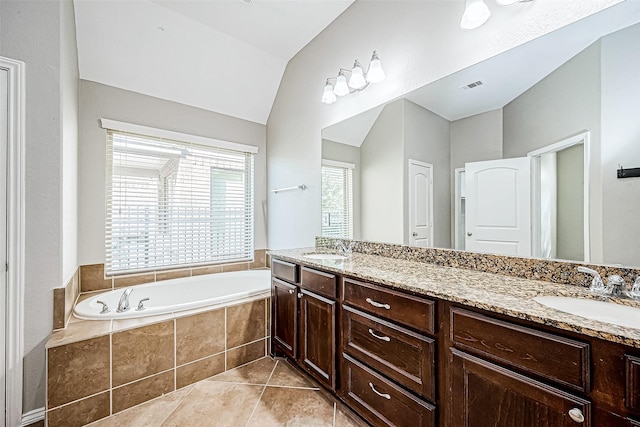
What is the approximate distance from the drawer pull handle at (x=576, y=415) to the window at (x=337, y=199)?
1.62m

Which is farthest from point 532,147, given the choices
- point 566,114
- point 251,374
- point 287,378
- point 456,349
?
point 251,374

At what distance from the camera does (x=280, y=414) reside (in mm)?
1593

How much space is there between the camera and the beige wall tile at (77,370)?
4.78 ft

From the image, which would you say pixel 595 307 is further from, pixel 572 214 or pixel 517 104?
pixel 517 104

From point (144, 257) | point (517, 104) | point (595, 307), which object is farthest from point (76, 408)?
point (517, 104)

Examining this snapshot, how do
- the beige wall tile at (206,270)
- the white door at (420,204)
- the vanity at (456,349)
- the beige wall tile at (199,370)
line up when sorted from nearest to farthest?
the vanity at (456,349)
the white door at (420,204)
the beige wall tile at (199,370)
the beige wall tile at (206,270)

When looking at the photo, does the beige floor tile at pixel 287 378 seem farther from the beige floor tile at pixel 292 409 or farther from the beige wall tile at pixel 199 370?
the beige wall tile at pixel 199 370

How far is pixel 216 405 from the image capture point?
168 centimetres

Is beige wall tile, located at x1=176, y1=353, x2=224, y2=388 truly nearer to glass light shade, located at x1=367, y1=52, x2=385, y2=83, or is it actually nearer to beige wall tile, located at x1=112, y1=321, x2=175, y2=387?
beige wall tile, located at x1=112, y1=321, x2=175, y2=387

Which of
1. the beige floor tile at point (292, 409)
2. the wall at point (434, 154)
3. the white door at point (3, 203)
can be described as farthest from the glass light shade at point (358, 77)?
the beige floor tile at point (292, 409)

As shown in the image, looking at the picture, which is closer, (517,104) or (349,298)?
(517,104)

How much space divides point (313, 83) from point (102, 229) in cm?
241

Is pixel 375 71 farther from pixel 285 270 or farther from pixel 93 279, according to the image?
pixel 93 279

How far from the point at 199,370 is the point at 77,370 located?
2.26 feet
